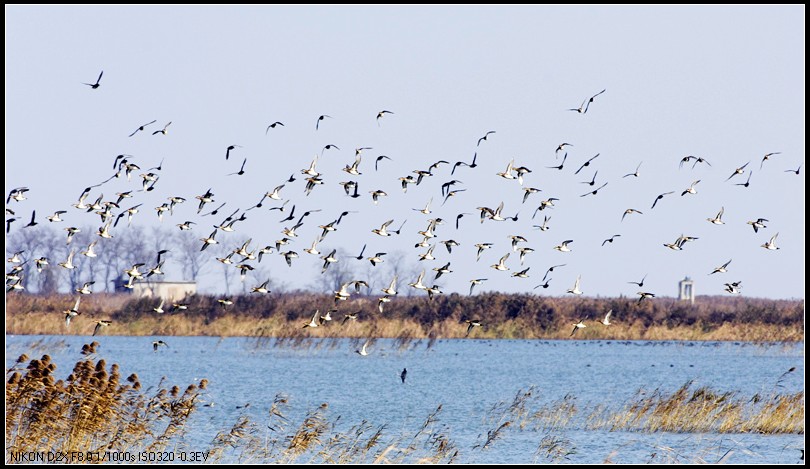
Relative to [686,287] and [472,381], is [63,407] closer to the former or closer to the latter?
[472,381]

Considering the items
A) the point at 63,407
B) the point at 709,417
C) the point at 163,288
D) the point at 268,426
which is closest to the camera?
the point at 63,407

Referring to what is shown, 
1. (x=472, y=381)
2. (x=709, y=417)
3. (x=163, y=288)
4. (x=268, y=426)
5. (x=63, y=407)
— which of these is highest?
(x=63, y=407)

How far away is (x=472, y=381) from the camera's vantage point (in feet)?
151

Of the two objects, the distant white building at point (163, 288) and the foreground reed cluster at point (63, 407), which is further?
the distant white building at point (163, 288)

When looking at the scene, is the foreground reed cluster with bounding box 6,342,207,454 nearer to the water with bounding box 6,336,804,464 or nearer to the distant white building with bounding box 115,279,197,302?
the water with bounding box 6,336,804,464

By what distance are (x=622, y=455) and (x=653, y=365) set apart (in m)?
31.2

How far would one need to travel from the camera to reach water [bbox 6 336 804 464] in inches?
1041

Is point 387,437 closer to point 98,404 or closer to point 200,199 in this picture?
point 200,199

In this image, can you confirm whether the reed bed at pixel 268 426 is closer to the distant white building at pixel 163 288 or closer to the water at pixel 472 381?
the water at pixel 472 381

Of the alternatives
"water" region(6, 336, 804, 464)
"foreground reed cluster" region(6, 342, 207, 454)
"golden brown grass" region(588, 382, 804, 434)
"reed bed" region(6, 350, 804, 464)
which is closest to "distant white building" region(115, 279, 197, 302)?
"water" region(6, 336, 804, 464)

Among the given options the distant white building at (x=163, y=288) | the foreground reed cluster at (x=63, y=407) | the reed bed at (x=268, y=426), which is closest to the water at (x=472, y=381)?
the reed bed at (x=268, y=426)

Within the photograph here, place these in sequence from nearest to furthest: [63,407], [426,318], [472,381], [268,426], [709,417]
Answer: [63,407], [268,426], [709,417], [472,381], [426,318]

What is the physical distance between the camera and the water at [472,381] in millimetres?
26453

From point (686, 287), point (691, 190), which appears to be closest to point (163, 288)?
point (686, 287)
